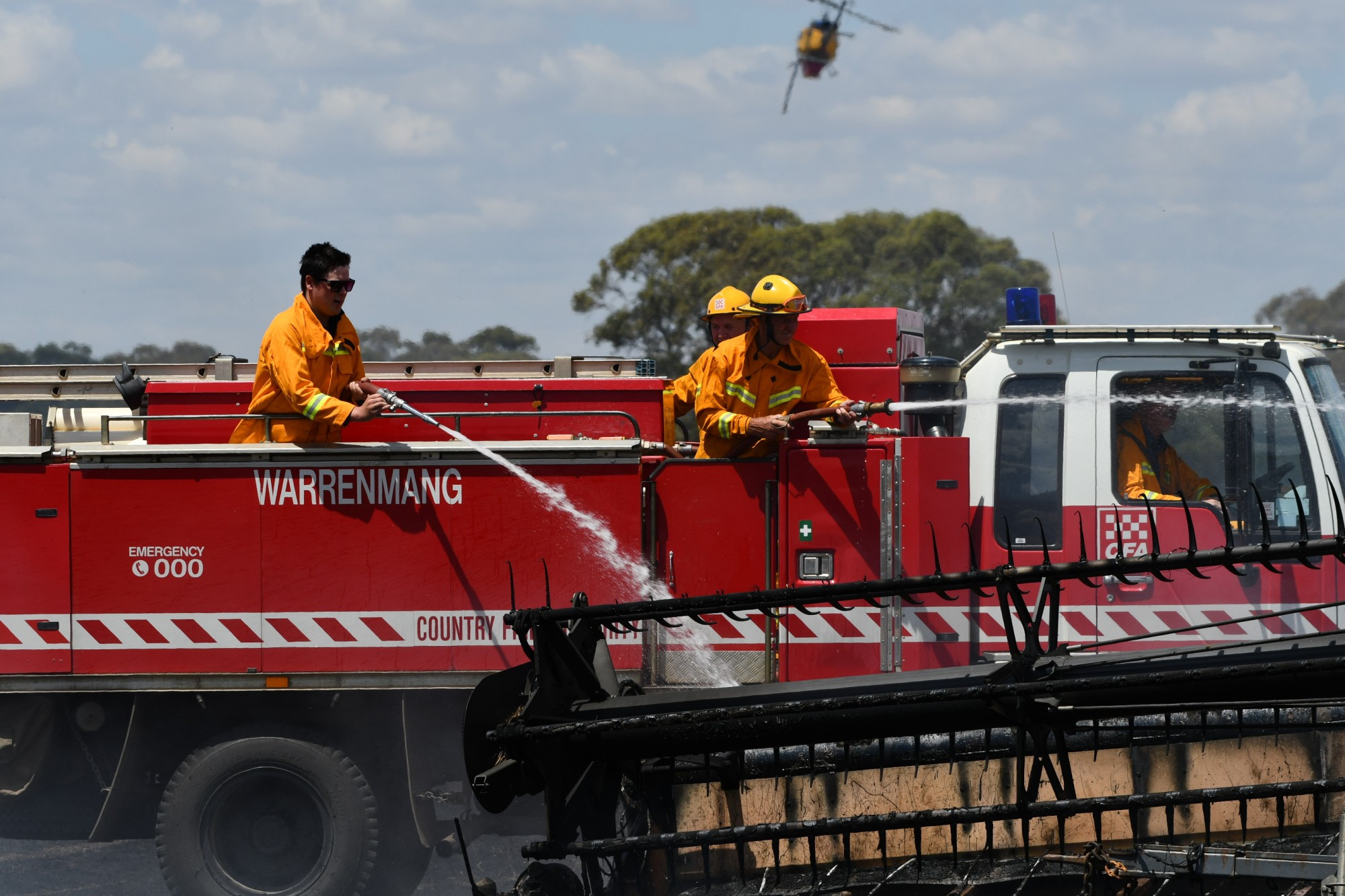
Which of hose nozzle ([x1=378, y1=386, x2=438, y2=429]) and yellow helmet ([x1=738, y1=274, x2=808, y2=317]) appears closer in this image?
hose nozzle ([x1=378, y1=386, x2=438, y2=429])

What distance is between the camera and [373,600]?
21.2 feet

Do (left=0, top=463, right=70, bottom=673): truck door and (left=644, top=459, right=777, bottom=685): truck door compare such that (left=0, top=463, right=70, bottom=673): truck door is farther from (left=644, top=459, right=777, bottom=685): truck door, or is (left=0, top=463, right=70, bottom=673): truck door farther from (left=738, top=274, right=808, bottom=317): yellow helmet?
(left=738, top=274, right=808, bottom=317): yellow helmet

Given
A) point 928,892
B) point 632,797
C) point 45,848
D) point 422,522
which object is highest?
point 422,522

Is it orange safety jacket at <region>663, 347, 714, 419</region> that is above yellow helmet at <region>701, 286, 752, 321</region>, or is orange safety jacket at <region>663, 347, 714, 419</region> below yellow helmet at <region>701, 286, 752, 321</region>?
below

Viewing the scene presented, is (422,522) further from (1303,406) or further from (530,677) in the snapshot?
(1303,406)

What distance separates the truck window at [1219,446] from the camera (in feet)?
23.0

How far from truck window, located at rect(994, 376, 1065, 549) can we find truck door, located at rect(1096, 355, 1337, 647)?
8.9 inches

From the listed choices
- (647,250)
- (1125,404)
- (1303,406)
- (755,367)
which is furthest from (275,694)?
(647,250)

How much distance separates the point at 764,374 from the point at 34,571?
3.74m

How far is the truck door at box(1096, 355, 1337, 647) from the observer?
6859 mm

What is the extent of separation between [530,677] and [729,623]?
1803 mm

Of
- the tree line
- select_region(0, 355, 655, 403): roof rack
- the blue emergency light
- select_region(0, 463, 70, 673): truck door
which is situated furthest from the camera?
the tree line

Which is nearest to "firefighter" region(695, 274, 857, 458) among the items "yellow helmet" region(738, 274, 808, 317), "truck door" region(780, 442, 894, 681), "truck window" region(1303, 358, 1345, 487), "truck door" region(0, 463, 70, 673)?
"yellow helmet" region(738, 274, 808, 317)

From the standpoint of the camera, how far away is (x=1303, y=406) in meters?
7.00
